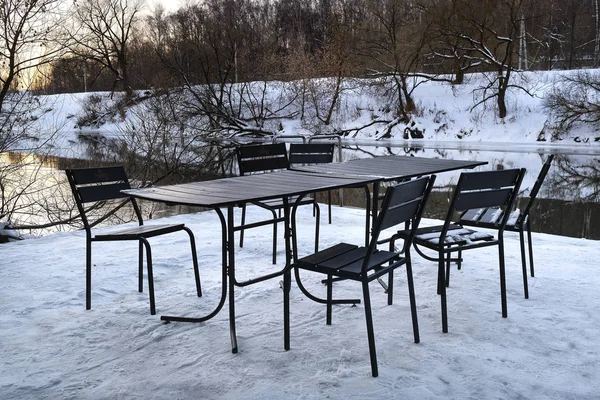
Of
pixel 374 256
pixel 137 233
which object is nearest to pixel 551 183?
pixel 374 256

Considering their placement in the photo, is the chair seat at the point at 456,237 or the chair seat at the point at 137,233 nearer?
the chair seat at the point at 456,237

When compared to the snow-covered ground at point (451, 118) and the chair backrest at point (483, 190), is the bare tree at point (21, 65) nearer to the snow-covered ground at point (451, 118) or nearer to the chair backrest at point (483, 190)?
the chair backrest at point (483, 190)

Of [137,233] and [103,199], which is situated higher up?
[103,199]

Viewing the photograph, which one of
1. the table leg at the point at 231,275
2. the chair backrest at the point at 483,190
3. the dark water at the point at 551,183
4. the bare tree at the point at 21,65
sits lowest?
the dark water at the point at 551,183

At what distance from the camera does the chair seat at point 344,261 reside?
2.65 metres

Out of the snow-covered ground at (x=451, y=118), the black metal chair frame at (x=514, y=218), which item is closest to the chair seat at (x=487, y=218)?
the black metal chair frame at (x=514, y=218)

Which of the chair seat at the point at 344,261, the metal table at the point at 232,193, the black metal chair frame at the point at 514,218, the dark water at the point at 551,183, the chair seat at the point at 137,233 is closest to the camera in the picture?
the chair seat at the point at 344,261

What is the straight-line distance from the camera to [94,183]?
3656 millimetres

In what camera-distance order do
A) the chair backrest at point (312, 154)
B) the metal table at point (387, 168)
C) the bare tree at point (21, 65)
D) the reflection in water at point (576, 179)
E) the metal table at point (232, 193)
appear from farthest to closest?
the reflection in water at point (576, 179) → the bare tree at point (21, 65) → the chair backrest at point (312, 154) → the metal table at point (387, 168) → the metal table at point (232, 193)

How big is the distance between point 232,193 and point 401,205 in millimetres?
903

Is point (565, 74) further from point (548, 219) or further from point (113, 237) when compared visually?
point (113, 237)

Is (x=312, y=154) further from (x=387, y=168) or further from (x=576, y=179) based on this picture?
(x=576, y=179)

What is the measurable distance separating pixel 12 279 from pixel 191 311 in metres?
1.56

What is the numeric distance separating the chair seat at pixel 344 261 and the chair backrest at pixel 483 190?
1.46ft
